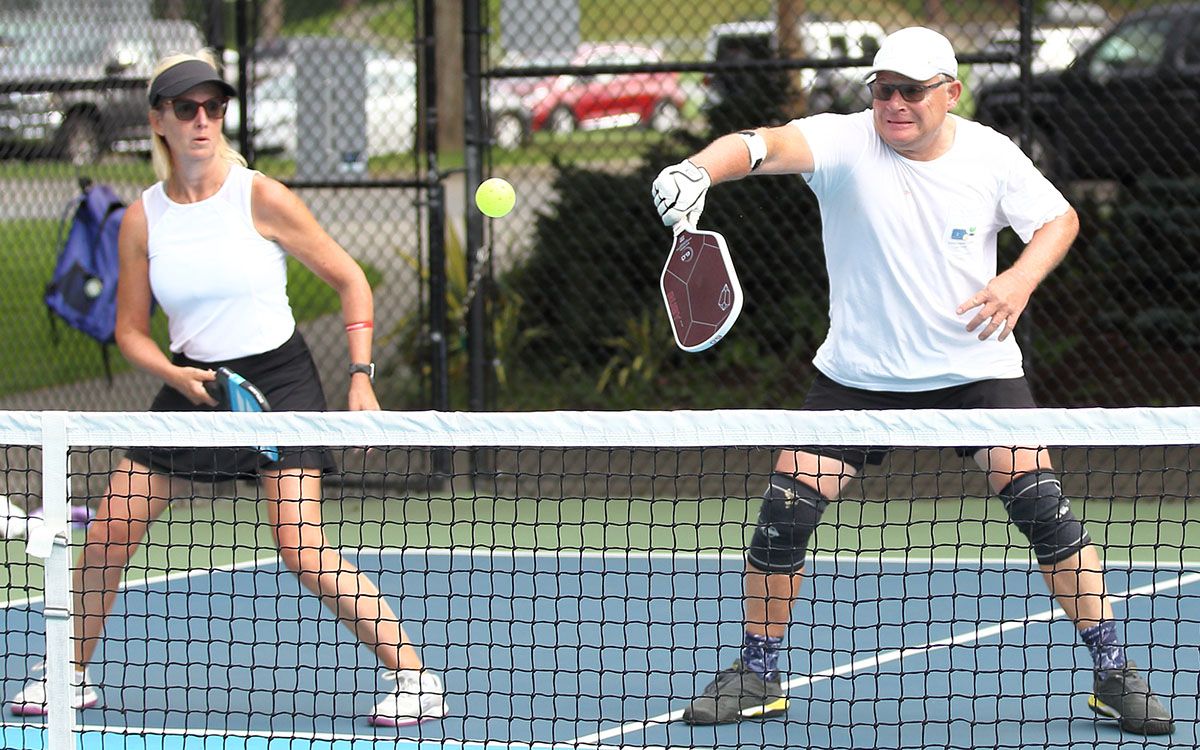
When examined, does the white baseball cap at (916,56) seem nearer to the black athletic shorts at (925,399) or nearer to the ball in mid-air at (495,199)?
the black athletic shorts at (925,399)

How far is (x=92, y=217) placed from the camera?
7.44 m

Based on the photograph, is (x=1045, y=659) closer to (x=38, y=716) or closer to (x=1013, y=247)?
(x=38, y=716)

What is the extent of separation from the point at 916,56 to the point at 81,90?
15.8ft

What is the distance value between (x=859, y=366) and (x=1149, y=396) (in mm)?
4175

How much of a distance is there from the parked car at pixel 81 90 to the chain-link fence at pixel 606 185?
19mm

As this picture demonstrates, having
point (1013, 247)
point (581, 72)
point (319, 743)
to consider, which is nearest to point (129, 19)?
point (581, 72)

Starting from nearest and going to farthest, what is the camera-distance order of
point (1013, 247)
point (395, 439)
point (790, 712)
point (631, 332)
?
1. point (395, 439)
2. point (790, 712)
3. point (1013, 247)
4. point (631, 332)

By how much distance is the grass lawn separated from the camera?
8953 millimetres

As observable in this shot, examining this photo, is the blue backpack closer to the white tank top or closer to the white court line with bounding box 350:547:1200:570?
the white court line with bounding box 350:547:1200:570

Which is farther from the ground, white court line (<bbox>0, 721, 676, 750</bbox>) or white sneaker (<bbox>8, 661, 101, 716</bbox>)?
white sneaker (<bbox>8, 661, 101, 716</bbox>)

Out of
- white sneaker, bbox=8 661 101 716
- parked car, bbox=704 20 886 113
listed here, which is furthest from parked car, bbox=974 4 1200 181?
white sneaker, bbox=8 661 101 716

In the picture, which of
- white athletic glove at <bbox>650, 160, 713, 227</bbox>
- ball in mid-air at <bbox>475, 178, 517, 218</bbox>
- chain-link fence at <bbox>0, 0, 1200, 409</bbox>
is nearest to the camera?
white athletic glove at <bbox>650, 160, 713, 227</bbox>

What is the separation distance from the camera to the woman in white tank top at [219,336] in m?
4.36

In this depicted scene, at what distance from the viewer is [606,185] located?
839 centimetres
